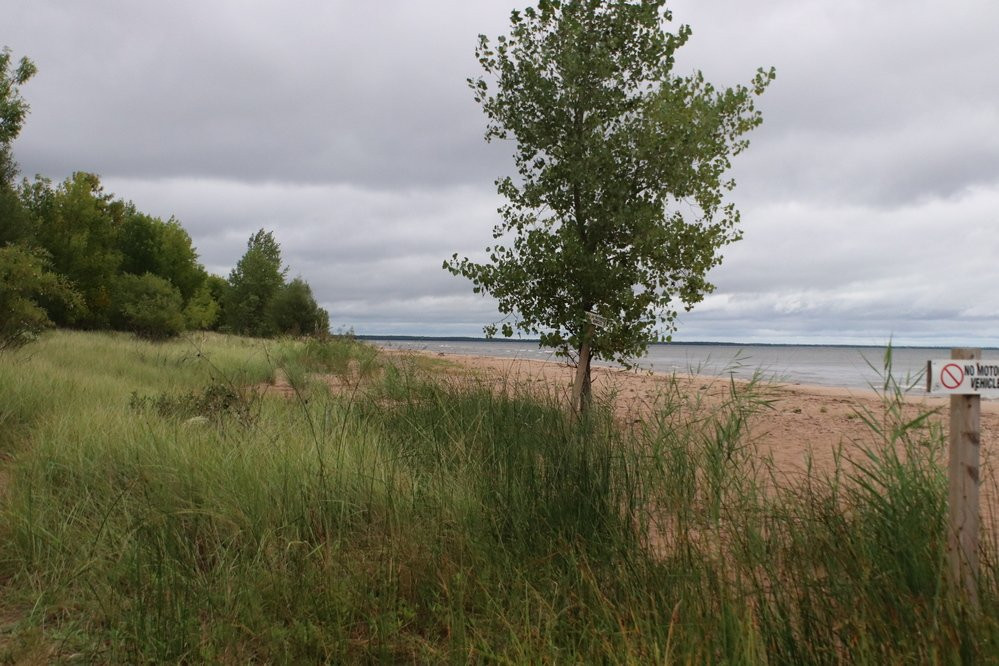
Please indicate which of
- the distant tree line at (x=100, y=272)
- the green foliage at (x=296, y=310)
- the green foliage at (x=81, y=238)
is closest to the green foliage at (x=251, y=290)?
the distant tree line at (x=100, y=272)

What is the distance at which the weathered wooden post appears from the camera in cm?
309

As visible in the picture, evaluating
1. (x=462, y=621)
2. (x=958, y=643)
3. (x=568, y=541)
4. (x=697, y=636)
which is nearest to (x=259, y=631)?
(x=462, y=621)

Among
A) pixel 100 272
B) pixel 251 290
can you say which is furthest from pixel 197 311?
pixel 251 290

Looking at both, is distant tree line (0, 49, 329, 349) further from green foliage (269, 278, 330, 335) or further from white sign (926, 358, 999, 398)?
white sign (926, 358, 999, 398)

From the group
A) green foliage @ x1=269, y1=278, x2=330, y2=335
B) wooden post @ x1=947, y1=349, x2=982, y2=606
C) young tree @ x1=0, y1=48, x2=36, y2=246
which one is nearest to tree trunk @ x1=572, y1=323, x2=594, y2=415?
wooden post @ x1=947, y1=349, x2=982, y2=606

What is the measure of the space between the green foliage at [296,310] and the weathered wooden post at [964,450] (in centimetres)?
4239

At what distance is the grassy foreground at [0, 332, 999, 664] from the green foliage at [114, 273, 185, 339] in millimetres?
26251

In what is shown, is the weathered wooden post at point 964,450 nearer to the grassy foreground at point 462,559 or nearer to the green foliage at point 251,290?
the grassy foreground at point 462,559

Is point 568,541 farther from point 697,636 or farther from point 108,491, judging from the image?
point 108,491

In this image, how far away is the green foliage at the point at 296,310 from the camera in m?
44.3

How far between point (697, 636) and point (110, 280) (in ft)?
130

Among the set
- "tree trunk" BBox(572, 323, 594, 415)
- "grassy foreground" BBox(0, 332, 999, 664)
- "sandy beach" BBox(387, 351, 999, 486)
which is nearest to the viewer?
"grassy foreground" BBox(0, 332, 999, 664)

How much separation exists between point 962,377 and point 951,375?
0.14 feet

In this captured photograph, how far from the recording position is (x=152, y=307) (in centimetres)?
2972
